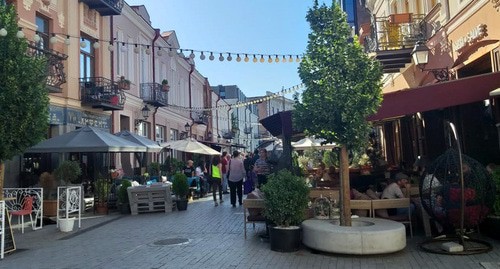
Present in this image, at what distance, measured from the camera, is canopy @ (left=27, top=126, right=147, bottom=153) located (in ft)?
37.4

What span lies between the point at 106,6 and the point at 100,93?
347 cm

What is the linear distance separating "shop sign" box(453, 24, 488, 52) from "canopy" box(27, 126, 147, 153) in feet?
29.7

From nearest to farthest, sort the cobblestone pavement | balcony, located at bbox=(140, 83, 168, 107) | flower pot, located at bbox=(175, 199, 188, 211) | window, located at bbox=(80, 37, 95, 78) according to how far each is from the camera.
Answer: the cobblestone pavement → flower pot, located at bbox=(175, 199, 188, 211) → window, located at bbox=(80, 37, 95, 78) → balcony, located at bbox=(140, 83, 168, 107)

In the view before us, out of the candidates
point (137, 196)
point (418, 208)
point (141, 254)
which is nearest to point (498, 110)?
point (418, 208)

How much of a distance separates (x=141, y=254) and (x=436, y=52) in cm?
970

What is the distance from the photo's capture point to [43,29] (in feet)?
46.7

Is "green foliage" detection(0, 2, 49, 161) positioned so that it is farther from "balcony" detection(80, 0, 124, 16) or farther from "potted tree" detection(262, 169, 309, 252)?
"balcony" detection(80, 0, 124, 16)

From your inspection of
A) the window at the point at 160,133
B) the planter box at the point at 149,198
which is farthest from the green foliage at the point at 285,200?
the window at the point at 160,133

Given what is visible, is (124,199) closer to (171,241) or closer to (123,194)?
(123,194)

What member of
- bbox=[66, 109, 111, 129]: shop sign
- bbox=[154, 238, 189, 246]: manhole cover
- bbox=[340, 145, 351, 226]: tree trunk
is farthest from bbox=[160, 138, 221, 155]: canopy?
bbox=[340, 145, 351, 226]: tree trunk

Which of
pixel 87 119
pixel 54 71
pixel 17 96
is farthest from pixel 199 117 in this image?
pixel 17 96

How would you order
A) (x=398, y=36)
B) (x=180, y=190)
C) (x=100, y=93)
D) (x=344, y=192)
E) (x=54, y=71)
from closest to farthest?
(x=344, y=192) < (x=180, y=190) < (x=398, y=36) < (x=54, y=71) < (x=100, y=93)

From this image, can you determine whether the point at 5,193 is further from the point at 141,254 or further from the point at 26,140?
the point at 141,254

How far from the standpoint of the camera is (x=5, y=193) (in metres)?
10.1
